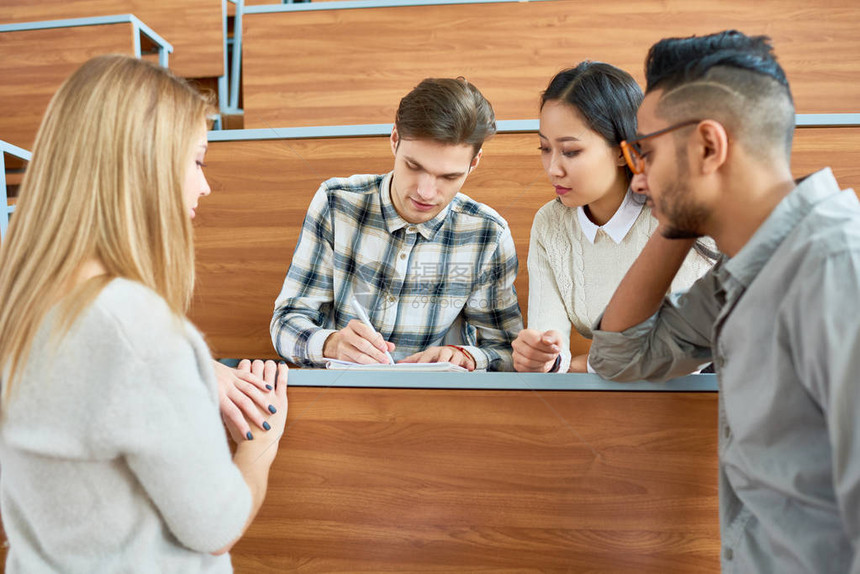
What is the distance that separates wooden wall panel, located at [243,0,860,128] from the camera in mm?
1779

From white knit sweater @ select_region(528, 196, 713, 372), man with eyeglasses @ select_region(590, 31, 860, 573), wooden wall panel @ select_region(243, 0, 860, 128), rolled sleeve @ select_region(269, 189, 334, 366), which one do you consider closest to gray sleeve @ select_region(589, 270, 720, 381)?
man with eyeglasses @ select_region(590, 31, 860, 573)

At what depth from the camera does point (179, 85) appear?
1.97ft

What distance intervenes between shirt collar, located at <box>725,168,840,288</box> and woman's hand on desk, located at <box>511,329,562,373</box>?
30 centimetres

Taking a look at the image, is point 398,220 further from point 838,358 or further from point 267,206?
point 838,358

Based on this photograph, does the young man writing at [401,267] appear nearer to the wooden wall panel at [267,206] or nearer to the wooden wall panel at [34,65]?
the wooden wall panel at [267,206]

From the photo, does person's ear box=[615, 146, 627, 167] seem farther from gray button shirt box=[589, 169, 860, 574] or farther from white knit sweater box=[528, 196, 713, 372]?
gray button shirt box=[589, 169, 860, 574]

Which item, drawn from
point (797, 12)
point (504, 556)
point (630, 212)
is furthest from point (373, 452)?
point (797, 12)

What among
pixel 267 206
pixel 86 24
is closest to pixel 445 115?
pixel 267 206

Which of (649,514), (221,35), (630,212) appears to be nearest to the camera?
(649,514)

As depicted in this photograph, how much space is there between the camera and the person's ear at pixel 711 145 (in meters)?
0.61

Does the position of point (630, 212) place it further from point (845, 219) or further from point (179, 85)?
point (179, 85)

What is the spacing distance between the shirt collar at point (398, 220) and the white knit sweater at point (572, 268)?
164 mm

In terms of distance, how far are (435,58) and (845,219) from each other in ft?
4.66

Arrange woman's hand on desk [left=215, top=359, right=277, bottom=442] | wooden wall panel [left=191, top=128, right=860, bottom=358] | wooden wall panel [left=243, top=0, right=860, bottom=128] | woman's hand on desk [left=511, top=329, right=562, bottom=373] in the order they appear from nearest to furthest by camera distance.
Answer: woman's hand on desk [left=215, top=359, right=277, bottom=442], woman's hand on desk [left=511, top=329, right=562, bottom=373], wooden wall panel [left=191, top=128, right=860, bottom=358], wooden wall panel [left=243, top=0, right=860, bottom=128]
